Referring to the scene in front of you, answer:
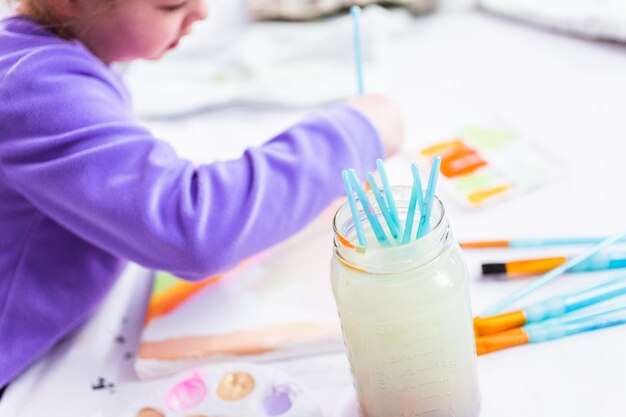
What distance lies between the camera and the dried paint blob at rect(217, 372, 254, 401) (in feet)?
1.45

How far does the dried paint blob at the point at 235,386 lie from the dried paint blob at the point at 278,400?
1 cm

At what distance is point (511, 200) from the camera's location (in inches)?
23.0

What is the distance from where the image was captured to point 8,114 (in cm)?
49

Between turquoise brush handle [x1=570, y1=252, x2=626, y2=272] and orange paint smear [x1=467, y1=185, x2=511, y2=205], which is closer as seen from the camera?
turquoise brush handle [x1=570, y1=252, x2=626, y2=272]

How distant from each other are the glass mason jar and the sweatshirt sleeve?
0.15 meters

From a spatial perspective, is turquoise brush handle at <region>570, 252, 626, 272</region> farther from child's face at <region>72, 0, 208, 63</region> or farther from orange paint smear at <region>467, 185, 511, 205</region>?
child's face at <region>72, 0, 208, 63</region>

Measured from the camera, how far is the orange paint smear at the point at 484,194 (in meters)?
0.59

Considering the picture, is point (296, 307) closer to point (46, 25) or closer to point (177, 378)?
point (177, 378)

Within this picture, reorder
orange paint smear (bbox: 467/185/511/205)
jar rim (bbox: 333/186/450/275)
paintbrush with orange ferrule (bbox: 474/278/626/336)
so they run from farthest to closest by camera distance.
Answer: orange paint smear (bbox: 467/185/511/205)
paintbrush with orange ferrule (bbox: 474/278/626/336)
jar rim (bbox: 333/186/450/275)

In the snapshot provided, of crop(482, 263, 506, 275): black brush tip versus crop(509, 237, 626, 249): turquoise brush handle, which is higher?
crop(509, 237, 626, 249): turquoise brush handle

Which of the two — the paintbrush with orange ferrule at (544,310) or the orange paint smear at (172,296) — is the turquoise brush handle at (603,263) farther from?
the orange paint smear at (172,296)

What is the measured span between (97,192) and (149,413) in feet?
0.49

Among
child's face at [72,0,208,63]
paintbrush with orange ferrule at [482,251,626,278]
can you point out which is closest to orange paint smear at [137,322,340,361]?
paintbrush with orange ferrule at [482,251,626,278]

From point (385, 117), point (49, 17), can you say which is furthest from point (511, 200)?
point (49, 17)
